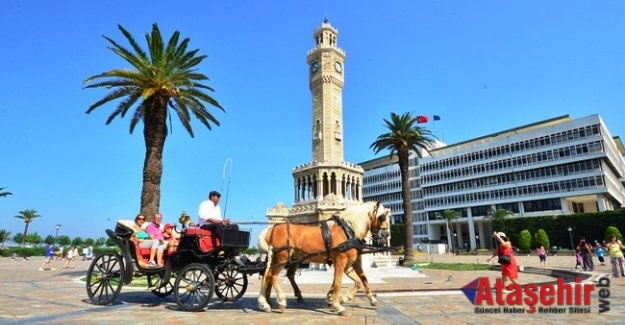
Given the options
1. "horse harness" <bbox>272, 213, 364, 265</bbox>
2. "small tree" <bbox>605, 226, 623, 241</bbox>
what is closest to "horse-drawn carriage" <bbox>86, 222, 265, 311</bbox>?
"horse harness" <bbox>272, 213, 364, 265</bbox>

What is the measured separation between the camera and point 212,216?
8.55 meters

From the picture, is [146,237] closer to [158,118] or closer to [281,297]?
[281,297]

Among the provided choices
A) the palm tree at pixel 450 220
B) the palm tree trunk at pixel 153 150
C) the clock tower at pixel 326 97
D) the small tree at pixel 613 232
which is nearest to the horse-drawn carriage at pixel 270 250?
the palm tree trunk at pixel 153 150

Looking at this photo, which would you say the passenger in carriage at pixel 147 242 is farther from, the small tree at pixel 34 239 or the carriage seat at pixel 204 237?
the small tree at pixel 34 239

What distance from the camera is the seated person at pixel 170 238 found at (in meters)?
8.66

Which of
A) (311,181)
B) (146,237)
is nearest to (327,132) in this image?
(311,181)

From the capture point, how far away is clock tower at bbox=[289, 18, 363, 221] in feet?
138

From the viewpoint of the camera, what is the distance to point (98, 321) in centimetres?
648

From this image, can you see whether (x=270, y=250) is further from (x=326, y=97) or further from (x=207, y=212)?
(x=326, y=97)

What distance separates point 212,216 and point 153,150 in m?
11.8

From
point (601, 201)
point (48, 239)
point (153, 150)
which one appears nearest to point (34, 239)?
point (48, 239)

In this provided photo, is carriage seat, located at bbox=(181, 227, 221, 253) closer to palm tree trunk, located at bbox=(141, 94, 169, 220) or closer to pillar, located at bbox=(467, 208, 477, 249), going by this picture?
palm tree trunk, located at bbox=(141, 94, 169, 220)

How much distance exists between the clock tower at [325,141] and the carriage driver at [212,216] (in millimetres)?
31074

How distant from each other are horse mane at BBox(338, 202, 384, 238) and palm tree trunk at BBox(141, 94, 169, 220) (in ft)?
42.3
